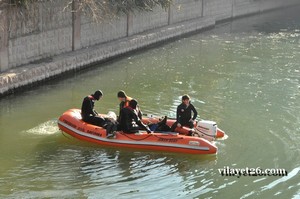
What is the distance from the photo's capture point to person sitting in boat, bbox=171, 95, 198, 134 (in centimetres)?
1257

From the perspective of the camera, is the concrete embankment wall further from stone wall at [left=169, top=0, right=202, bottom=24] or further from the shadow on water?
the shadow on water

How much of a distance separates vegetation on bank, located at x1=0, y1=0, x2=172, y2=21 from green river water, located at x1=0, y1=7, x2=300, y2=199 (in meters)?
1.95

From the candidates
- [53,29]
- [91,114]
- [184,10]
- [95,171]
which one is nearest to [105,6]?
[53,29]

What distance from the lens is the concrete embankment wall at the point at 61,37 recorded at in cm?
1706

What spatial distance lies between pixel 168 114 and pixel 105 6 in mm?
8099

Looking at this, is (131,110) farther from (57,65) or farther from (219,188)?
(57,65)

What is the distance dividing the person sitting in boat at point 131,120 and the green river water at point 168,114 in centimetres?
54

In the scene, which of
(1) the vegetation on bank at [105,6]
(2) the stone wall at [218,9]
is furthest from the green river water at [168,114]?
(2) the stone wall at [218,9]

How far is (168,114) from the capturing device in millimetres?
15062

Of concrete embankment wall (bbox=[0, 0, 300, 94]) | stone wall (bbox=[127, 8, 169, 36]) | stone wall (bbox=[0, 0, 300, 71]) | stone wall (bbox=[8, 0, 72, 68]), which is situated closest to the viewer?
concrete embankment wall (bbox=[0, 0, 300, 94])

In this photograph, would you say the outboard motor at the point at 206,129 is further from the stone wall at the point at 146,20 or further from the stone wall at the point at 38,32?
the stone wall at the point at 146,20

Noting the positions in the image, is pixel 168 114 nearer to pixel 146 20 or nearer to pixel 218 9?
pixel 146 20

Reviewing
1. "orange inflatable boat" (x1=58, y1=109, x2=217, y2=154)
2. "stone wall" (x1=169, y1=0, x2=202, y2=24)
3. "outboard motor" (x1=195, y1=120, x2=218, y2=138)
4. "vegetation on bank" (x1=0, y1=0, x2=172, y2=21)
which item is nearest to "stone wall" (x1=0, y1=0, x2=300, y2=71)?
"vegetation on bank" (x1=0, y1=0, x2=172, y2=21)

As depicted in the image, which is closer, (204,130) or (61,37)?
(204,130)
